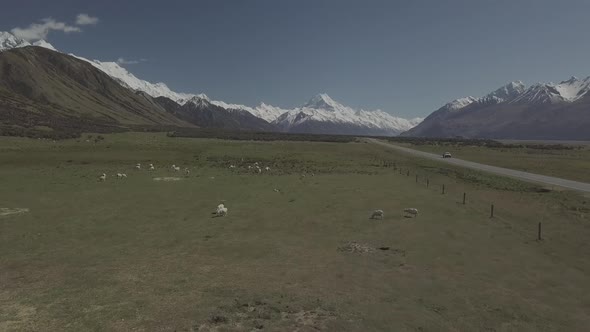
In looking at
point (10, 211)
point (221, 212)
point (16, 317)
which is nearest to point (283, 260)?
point (221, 212)

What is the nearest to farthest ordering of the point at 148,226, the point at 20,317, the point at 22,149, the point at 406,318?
1. the point at 20,317
2. the point at 406,318
3. the point at 148,226
4. the point at 22,149

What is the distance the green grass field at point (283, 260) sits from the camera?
17.1 metres

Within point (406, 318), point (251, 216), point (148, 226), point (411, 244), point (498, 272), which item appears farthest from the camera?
point (251, 216)

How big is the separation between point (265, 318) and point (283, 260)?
8.14 m

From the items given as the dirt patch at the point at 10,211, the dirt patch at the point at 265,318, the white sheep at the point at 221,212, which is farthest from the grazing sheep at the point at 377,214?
the dirt patch at the point at 10,211

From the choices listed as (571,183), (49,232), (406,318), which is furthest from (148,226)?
(571,183)

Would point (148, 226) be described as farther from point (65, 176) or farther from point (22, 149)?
point (22, 149)

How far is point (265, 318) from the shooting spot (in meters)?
16.6

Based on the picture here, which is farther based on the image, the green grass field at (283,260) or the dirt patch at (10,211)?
the dirt patch at (10,211)

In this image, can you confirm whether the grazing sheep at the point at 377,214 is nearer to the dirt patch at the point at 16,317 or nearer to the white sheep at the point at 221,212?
the white sheep at the point at 221,212

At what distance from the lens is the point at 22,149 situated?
8675cm

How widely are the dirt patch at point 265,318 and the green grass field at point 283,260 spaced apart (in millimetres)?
78

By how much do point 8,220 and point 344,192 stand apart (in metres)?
34.5

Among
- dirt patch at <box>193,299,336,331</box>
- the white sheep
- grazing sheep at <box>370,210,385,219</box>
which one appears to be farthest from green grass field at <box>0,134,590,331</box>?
the white sheep
